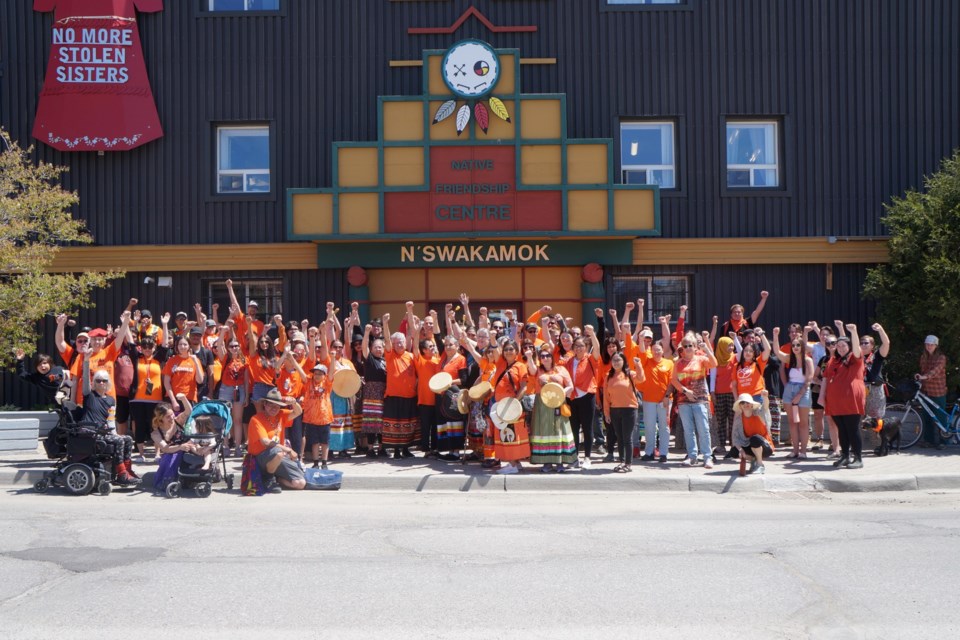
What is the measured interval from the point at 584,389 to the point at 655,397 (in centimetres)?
102

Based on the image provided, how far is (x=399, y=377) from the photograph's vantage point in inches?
505

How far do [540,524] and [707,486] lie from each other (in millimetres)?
3269

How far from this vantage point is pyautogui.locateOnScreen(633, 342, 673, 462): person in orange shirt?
499 inches

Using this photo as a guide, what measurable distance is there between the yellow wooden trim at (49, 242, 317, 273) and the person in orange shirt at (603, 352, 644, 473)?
806 cm

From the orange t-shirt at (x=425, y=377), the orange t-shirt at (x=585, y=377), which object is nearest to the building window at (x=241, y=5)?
the orange t-shirt at (x=425, y=377)

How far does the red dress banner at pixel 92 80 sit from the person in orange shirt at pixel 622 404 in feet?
37.8

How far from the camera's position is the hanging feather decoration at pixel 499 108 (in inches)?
680

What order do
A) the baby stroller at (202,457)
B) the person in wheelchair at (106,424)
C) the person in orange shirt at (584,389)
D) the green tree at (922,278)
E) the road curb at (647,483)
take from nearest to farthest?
1. the baby stroller at (202,457)
2. the person in wheelchair at (106,424)
3. the road curb at (647,483)
4. the person in orange shirt at (584,389)
5. the green tree at (922,278)

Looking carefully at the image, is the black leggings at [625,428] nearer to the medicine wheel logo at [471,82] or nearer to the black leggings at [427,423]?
the black leggings at [427,423]

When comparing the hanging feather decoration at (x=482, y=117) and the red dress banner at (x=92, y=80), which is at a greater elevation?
the red dress banner at (x=92, y=80)

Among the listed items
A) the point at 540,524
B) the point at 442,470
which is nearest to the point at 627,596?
the point at 540,524

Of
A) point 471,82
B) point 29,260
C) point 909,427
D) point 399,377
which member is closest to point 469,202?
point 471,82

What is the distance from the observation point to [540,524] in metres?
9.02

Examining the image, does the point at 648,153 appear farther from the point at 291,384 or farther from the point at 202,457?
the point at 202,457
